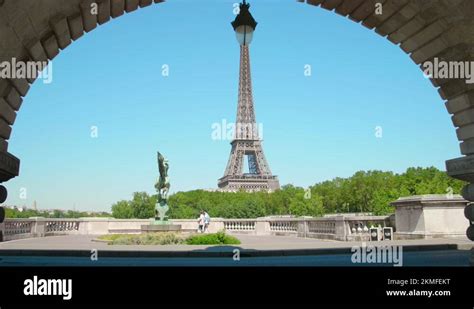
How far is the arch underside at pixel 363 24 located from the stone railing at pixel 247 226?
11.9 meters

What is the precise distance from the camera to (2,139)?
7.78 metres

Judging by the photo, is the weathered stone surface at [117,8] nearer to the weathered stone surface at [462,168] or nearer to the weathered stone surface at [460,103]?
the weathered stone surface at [460,103]

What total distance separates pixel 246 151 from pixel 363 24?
118 metres

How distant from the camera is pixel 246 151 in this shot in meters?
128

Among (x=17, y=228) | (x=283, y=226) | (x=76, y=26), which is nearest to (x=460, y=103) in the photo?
(x=76, y=26)

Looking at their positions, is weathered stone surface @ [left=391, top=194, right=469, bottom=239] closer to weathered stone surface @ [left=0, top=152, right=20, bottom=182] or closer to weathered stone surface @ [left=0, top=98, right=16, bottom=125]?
weathered stone surface @ [left=0, top=152, right=20, bottom=182]

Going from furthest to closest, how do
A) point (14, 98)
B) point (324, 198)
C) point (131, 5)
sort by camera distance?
1. point (324, 198)
2. point (131, 5)
3. point (14, 98)

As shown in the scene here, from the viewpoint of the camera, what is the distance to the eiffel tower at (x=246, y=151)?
120312mm

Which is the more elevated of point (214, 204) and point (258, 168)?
point (258, 168)
